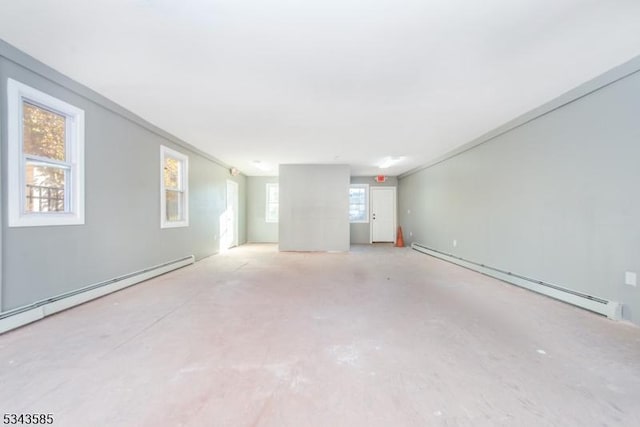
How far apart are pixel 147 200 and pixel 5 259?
2.00m

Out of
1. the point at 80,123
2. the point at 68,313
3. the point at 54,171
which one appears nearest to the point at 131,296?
the point at 68,313

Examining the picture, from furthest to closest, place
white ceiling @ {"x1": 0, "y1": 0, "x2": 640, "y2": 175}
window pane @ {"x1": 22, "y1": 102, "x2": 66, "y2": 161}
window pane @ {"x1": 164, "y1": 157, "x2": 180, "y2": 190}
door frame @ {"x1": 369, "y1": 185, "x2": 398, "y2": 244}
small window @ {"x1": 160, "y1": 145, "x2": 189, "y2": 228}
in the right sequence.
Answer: door frame @ {"x1": 369, "y1": 185, "x2": 398, "y2": 244}
window pane @ {"x1": 164, "y1": 157, "x2": 180, "y2": 190}
small window @ {"x1": 160, "y1": 145, "x2": 189, "y2": 228}
window pane @ {"x1": 22, "y1": 102, "x2": 66, "y2": 161}
white ceiling @ {"x1": 0, "y1": 0, "x2": 640, "y2": 175}

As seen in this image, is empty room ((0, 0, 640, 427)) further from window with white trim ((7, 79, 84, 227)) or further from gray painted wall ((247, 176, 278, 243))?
gray painted wall ((247, 176, 278, 243))

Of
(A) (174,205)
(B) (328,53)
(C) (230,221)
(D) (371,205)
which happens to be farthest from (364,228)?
(B) (328,53)

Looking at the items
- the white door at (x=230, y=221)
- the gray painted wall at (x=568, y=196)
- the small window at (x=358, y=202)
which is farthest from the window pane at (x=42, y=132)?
the small window at (x=358, y=202)

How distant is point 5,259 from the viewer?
7.76 ft

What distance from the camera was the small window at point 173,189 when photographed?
185 inches

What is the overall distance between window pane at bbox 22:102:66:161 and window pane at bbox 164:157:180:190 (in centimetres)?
192

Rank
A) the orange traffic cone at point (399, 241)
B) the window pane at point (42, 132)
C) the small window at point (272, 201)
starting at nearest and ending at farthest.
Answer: the window pane at point (42, 132)
the orange traffic cone at point (399, 241)
the small window at point (272, 201)

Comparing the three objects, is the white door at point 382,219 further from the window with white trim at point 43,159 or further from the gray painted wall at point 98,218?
the window with white trim at point 43,159

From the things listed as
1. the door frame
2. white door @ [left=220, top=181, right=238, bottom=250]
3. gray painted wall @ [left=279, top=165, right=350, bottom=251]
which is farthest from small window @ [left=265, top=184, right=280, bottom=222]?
the door frame

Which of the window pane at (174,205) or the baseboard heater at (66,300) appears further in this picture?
the window pane at (174,205)

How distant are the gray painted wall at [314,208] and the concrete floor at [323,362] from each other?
13.7 ft

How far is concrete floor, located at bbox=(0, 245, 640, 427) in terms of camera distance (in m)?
1.44
